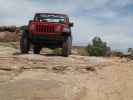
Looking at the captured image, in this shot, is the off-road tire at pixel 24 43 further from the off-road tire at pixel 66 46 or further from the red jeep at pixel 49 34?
the off-road tire at pixel 66 46

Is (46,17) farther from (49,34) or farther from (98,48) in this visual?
(98,48)

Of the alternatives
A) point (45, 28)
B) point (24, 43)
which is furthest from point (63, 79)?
point (24, 43)

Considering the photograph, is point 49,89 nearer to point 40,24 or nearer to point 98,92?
point 98,92

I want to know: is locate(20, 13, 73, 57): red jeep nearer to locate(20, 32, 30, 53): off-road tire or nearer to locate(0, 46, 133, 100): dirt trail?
locate(20, 32, 30, 53): off-road tire

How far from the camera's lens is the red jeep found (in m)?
18.8

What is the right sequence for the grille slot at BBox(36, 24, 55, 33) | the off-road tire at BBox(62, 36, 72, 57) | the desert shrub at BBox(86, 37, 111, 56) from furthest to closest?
the desert shrub at BBox(86, 37, 111, 56)
the grille slot at BBox(36, 24, 55, 33)
the off-road tire at BBox(62, 36, 72, 57)

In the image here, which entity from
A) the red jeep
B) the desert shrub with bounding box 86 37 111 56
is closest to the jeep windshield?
the red jeep

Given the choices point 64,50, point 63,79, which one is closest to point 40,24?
point 64,50

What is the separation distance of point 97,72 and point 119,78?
887 mm

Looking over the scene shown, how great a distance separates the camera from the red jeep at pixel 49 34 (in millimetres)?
18781

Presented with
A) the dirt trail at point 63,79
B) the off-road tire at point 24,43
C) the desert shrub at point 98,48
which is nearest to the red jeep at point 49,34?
the off-road tire at point 24,43

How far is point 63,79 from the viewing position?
519 inches

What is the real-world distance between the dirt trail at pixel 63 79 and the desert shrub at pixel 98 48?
14.7 meters

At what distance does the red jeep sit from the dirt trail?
2172 millimetres
